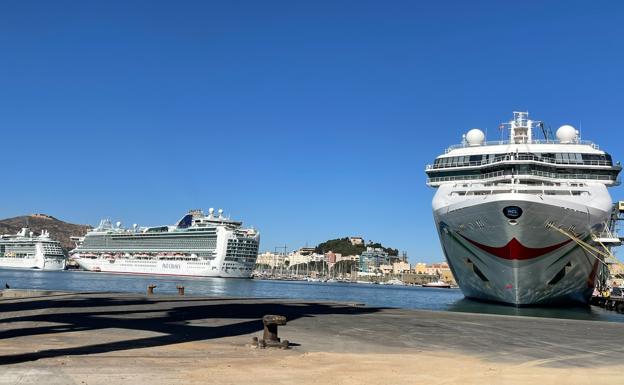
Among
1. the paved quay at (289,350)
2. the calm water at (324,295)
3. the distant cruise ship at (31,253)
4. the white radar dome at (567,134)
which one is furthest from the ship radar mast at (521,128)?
the distant cruise ship at (31,253)

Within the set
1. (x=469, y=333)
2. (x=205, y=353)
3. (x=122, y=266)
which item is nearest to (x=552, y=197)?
(x=469, y=333)

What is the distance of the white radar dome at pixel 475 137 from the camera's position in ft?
173

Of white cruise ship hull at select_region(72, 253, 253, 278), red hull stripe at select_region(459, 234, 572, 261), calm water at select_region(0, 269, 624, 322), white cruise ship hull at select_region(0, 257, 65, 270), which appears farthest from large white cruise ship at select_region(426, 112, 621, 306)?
white cruise ship hull at select_region(0, 257, 65, 270)

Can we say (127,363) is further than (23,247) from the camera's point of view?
No

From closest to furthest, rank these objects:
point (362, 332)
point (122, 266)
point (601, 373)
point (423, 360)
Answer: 1. point (601, 373)
2. point (423, 360)
3. point (362, 332)
4. point (122, 266)

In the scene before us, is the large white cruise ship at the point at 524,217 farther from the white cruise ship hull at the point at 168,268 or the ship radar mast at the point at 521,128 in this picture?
the white cruise ship hull at the point at 168,268

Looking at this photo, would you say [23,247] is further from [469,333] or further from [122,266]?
[469,333]

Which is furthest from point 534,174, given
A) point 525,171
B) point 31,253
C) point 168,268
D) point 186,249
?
point 31,253

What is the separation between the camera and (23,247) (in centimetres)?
18050

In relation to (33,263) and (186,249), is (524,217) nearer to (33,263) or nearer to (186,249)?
(186,249)

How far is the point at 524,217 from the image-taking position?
35875mm

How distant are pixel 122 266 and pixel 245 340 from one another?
481 feet

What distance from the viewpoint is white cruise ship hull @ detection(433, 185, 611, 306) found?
36.2 metres

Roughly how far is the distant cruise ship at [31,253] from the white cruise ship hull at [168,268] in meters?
23.5
